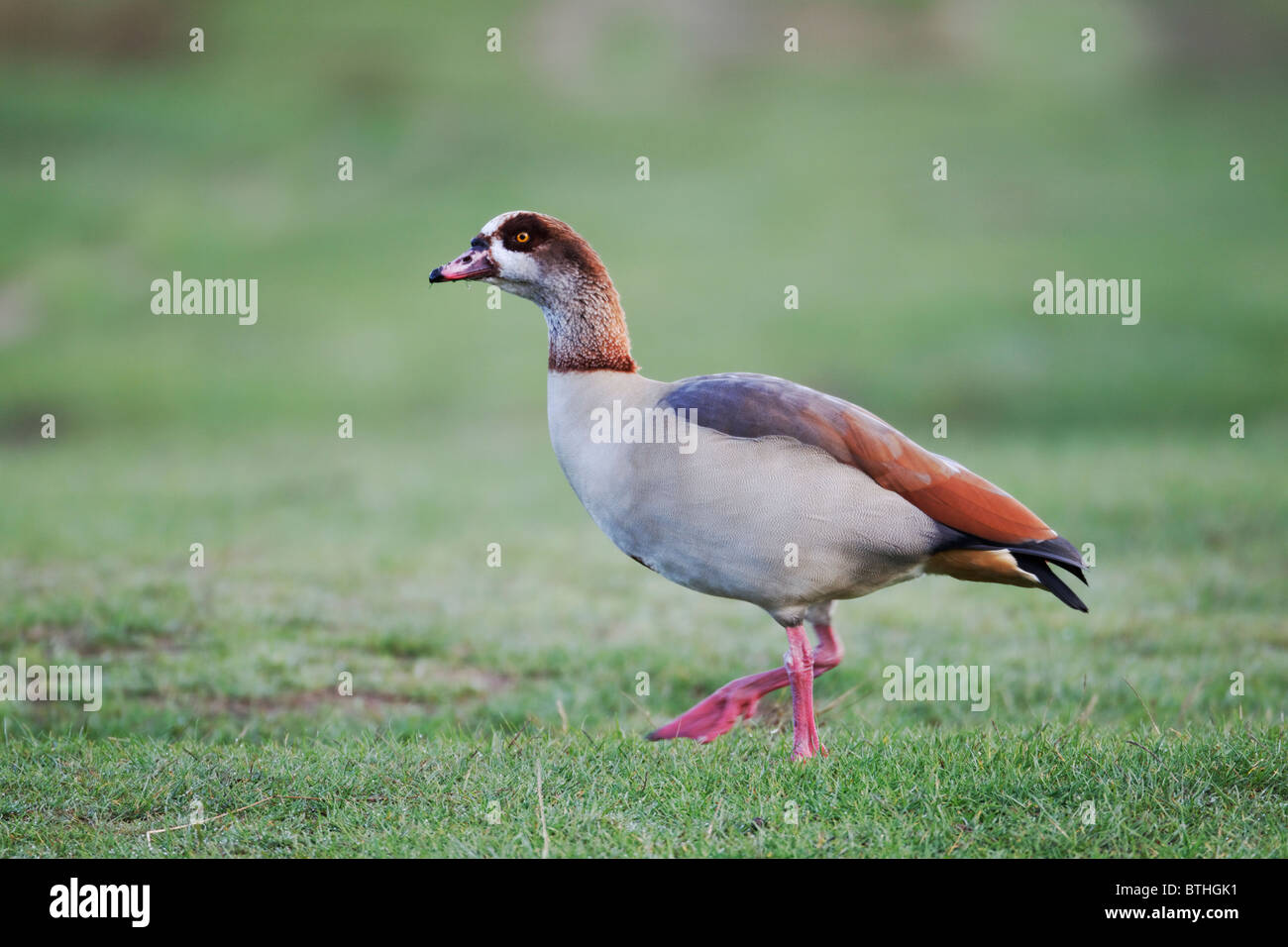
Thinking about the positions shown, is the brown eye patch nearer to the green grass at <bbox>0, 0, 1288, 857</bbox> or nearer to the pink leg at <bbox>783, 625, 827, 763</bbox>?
the pink leg at <bbox>783, 625, 827, 763</bbox>

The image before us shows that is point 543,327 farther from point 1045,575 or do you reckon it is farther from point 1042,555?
point 1042,555

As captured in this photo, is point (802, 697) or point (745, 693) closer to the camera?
point (802, 697)

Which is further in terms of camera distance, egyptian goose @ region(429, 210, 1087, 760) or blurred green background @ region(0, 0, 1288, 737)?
blurred green background @ region(0, 0, 1288, 737)

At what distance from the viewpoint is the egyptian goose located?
17.0ft

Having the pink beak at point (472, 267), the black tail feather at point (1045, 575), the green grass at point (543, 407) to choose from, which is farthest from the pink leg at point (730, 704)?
the pink beak at point (472, 267)

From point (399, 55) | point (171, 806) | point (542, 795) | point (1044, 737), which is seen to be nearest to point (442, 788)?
point (542, 795)

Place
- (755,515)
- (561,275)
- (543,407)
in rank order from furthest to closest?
1. (543,407)
2. (561,275)
3. (755,515)

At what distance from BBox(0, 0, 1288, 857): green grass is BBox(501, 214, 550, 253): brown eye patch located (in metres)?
2.10

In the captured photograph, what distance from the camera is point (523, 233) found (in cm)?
574

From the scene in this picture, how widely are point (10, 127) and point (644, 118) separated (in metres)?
11.1

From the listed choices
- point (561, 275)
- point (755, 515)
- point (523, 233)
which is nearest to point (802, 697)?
point (755, 515)

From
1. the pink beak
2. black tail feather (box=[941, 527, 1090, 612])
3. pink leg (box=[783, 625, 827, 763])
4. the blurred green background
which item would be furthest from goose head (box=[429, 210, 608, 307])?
the blurred green background

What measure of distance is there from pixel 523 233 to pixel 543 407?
11.0 m
